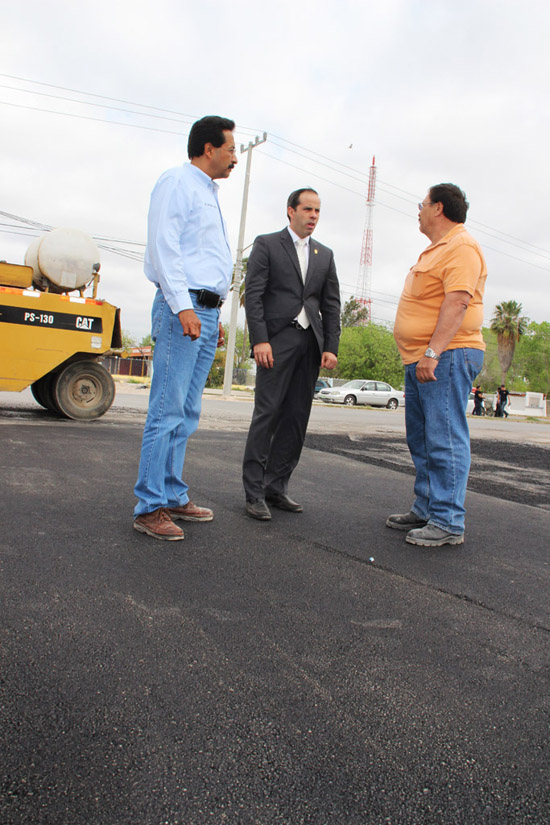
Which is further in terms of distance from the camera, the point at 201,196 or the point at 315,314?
the point at 315,314

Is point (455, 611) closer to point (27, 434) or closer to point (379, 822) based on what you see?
point (379, 822)

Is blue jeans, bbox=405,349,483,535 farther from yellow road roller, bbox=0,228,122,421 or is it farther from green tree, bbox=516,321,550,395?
green tree, bbox=516,321,550,395

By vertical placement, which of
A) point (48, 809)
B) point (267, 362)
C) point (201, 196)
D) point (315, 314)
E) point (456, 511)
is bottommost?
point (48, 809)

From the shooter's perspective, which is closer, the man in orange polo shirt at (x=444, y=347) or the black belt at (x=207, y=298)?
the black belt at (x=207, y=298)

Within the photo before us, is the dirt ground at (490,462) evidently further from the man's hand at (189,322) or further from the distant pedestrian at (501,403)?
the distant pedestrian at (501,403)

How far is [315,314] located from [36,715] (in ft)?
9.46

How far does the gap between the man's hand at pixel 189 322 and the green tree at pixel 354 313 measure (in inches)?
2753

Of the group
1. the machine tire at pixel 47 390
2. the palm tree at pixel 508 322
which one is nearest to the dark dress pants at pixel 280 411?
the machine tire at pixel 47 390

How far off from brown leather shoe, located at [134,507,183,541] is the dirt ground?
3.13 meters

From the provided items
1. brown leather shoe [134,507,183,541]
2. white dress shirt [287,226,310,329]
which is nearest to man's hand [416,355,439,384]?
white dress shirt [287,226,310,329]

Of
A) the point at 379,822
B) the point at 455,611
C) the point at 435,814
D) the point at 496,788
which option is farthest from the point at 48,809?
the point at 455,611

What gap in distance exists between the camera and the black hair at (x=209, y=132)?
3.20 metres

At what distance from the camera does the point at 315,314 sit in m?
3.85

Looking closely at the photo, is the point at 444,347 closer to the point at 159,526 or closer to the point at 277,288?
the point at 277,288
